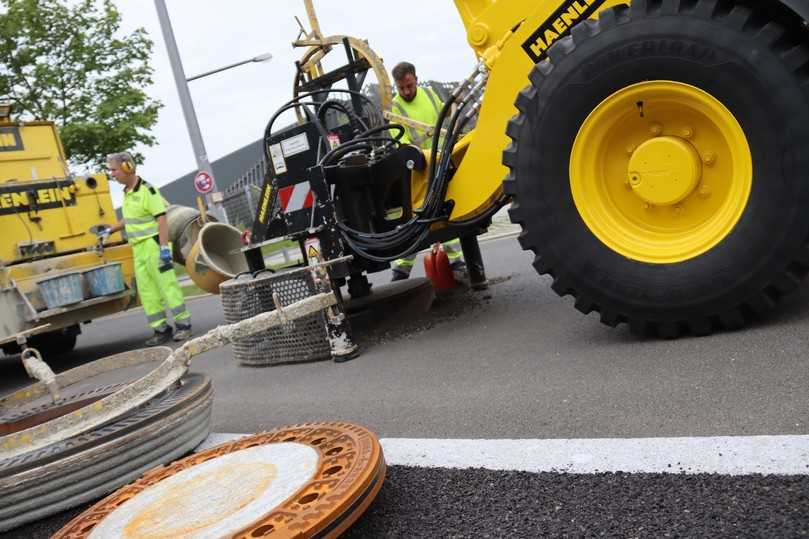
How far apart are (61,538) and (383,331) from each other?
3.01 metres

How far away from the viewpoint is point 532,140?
3.26 m

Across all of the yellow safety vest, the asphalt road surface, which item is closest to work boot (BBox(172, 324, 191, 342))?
the yellow safety vest

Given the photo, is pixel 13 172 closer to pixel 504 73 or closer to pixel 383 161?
pixel 383 161

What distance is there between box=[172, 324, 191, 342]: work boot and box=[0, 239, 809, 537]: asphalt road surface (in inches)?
95.7

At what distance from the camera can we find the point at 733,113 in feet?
9.33

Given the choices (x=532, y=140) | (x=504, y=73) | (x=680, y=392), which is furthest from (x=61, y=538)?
(x=504, y=73)

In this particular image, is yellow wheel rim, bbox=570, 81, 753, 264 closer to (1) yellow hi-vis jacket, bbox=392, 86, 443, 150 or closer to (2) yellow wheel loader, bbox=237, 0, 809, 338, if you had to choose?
(2) yellow wheel loader, bbox=237, 0, 809, 338

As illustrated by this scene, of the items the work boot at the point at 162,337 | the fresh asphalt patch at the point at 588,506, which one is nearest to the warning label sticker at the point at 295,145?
the fresh asphalt patch at the point at 588,506

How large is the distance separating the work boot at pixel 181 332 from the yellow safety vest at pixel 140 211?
1025 millimetres

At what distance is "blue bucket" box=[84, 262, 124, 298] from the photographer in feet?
22.4

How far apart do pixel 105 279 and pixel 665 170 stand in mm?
5754

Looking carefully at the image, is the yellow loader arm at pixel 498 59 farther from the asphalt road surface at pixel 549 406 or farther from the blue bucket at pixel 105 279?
the blue bucket at pixel 105 279

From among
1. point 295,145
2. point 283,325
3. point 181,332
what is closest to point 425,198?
point 295,145

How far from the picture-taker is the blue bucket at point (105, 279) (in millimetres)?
6824
